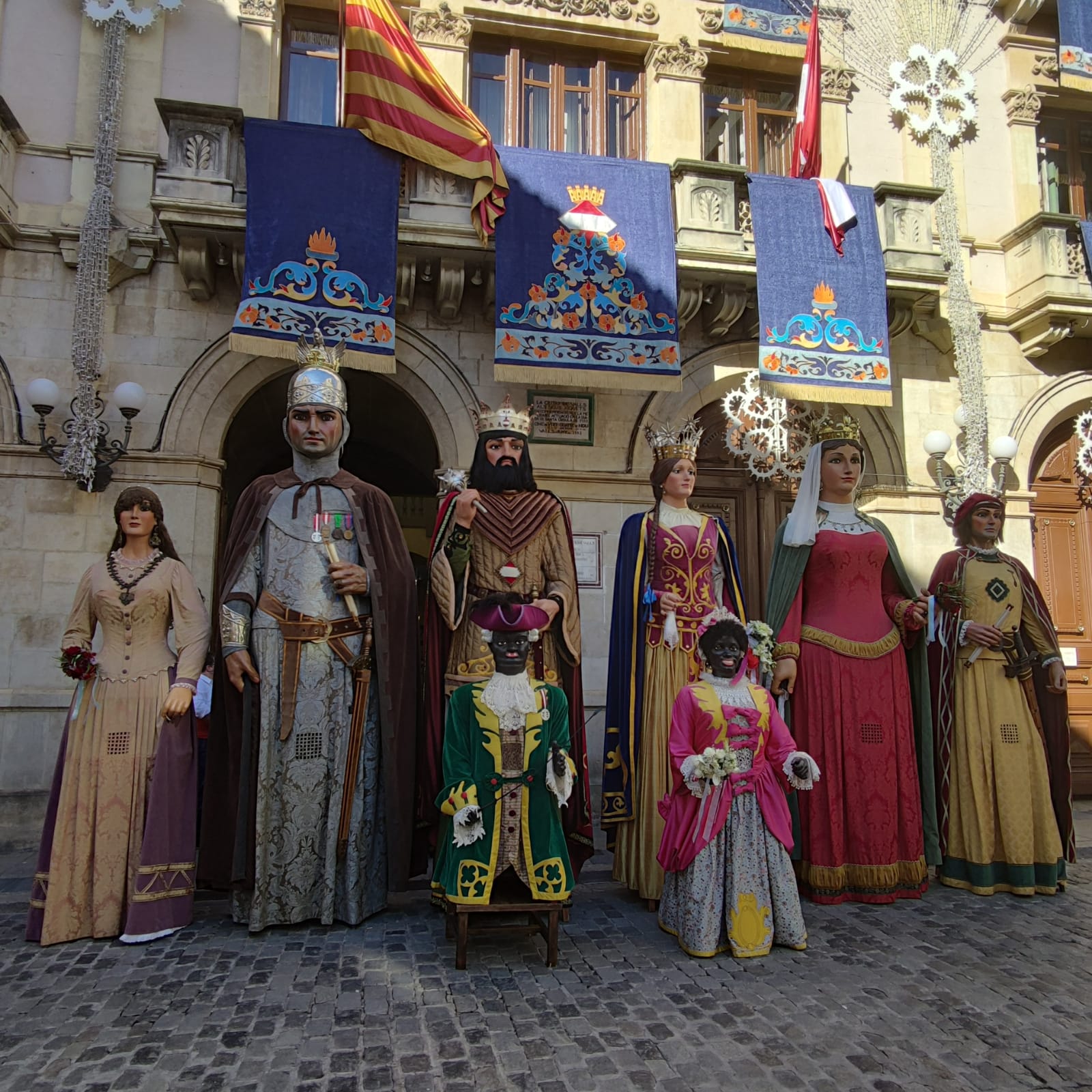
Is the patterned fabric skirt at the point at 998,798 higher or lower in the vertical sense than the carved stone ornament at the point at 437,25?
lower

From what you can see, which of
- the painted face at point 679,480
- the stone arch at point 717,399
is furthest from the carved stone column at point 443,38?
the painted face at point 679,480

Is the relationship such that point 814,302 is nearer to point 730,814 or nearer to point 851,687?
point 851,687

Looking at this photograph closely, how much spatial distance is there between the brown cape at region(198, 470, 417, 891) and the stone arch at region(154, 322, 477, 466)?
11.5 feet

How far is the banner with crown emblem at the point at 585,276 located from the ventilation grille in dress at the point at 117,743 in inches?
171

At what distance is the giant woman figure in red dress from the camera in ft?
15.1

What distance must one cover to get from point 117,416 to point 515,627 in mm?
5417

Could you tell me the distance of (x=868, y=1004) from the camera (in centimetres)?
323

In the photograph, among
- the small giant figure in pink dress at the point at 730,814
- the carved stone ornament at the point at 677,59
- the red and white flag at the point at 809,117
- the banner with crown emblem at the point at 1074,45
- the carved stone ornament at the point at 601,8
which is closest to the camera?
the small giant figure in pink dress at the point at 730,814

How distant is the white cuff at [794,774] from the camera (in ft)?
12.4

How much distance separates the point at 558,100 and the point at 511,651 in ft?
24.1

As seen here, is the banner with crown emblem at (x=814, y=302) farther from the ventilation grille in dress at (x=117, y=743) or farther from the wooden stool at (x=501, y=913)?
the ventilation grille in dress at (x=117, y=743)

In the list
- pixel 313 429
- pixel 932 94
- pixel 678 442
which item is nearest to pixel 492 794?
pixel 313 429

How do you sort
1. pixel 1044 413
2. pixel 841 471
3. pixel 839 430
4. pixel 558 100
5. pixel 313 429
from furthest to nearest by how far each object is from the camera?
pixel 1044 413 → pixel 558 100 → pixel 839 430 → pixel 841 471 → pixel 313 429

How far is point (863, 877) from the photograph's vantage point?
179 inches
